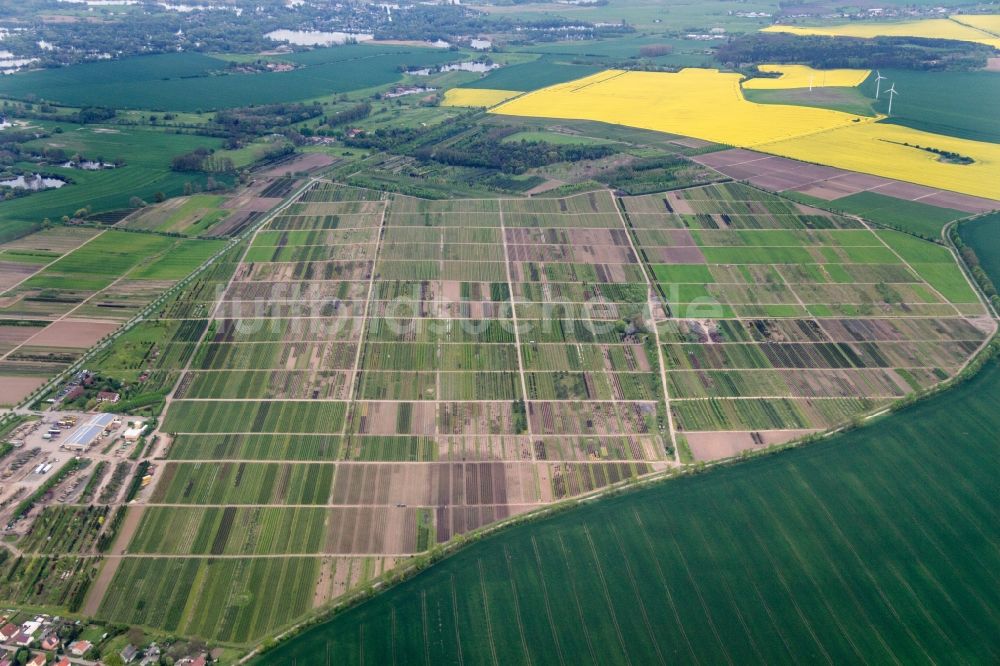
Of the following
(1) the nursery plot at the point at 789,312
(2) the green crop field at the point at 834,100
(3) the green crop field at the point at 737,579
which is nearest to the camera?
(3) the green crop field at the point at 737,579

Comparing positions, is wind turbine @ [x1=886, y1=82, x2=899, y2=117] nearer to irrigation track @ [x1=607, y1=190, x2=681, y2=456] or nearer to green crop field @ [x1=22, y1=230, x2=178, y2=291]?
irrigation track @ [x1=607, y1=190, x2=681, y2=456]

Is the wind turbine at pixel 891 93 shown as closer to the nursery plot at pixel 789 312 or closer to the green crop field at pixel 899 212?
the green crop field at pixel 899 212

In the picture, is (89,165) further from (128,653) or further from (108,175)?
(128,653)

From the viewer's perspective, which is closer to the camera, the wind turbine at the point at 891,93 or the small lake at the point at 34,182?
the small lake at the point at 34,182

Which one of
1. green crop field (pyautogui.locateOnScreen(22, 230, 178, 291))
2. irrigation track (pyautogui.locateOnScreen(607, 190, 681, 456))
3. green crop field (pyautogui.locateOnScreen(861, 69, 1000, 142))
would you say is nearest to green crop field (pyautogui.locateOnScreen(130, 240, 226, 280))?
green crop field (pyautogui.locateOnScreen(22, 230, 178, 291))

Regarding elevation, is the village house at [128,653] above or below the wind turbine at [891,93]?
below

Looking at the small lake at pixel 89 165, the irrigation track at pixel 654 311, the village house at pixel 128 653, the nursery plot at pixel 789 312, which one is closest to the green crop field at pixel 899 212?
the nursery plot at pixel 789 312

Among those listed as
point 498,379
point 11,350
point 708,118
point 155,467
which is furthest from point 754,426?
point 708,118
